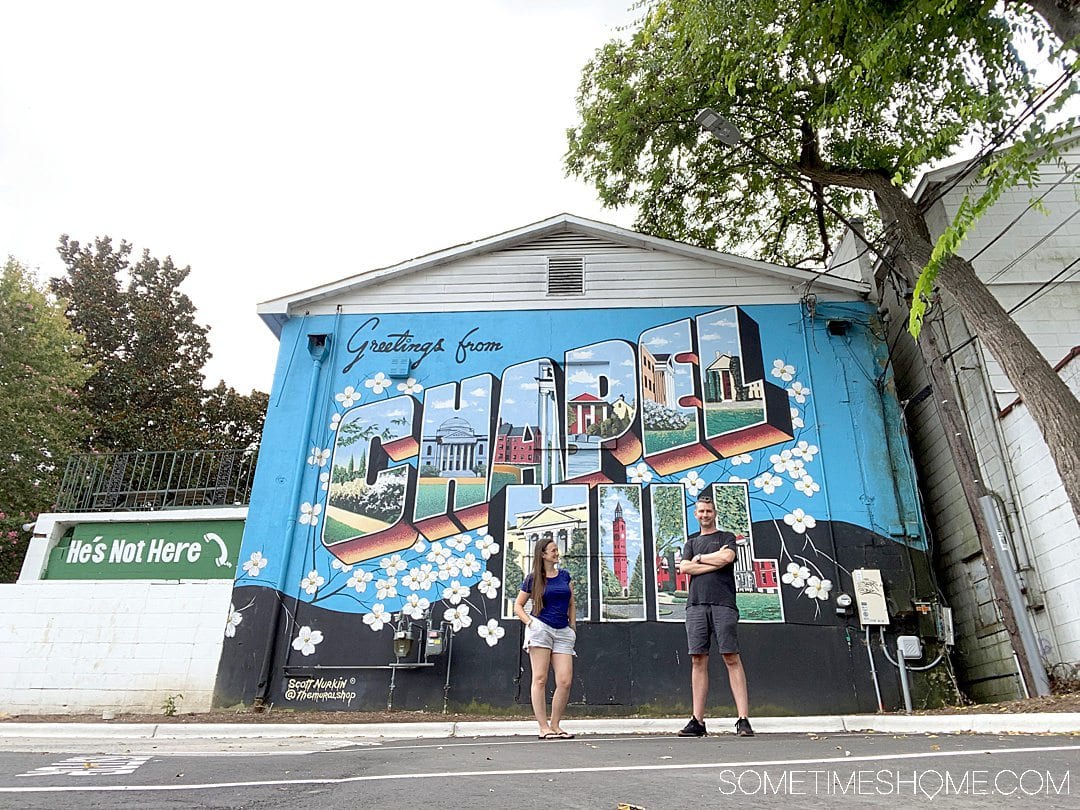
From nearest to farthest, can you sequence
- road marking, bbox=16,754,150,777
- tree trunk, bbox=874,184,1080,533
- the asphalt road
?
the asphalt road < road marking, bbox=16,754,150,777 < tree trunk, bbox=874,184,1080,533

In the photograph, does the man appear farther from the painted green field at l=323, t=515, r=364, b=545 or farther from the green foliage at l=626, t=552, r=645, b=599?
the painted green field at l=323, t=515, r=364, b=545

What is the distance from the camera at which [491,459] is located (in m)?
9.72

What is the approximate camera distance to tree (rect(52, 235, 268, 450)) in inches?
838

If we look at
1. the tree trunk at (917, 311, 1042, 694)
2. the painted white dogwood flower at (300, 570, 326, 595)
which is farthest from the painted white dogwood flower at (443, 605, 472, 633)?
the tree trunk at (917, 311, 1042, 694)

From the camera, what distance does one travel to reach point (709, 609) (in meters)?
5.34

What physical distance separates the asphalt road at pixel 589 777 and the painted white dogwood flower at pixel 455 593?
14.7ft

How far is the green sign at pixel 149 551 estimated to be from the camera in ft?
32.7

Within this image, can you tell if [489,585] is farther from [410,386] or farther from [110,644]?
[110,644]

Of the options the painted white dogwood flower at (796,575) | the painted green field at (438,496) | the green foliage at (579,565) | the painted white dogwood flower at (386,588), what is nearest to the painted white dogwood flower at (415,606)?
the painted white dogwood flower at (386,588)

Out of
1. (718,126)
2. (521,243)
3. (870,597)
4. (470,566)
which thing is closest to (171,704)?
(470,566)

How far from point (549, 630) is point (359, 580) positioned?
433 centimetres

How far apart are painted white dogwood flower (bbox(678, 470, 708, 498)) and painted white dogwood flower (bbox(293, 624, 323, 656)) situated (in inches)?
197

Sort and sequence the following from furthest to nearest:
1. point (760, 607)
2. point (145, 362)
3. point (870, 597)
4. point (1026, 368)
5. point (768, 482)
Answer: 1. point (145, 362)
2. point (768, 482)
3. point (760, 607)
4. point (870, 597)
5. point (1026, 368)

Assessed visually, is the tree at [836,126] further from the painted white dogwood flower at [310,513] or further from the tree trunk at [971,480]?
the painted white dogwood flower at [310,513]
